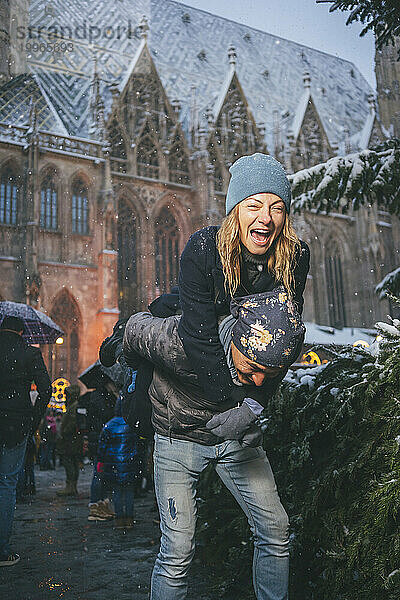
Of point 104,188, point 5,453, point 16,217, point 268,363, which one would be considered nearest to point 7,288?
point 16,217

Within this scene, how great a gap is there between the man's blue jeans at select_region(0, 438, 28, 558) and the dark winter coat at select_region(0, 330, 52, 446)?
0.09 m

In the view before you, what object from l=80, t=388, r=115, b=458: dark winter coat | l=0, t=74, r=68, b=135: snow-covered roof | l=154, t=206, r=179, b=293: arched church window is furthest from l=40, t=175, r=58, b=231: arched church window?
l=80, t=388, r=115, b=458: dark winter coat

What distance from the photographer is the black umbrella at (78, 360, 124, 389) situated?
5130 mm

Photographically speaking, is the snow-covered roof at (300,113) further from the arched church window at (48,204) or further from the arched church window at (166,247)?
the arched church window at (48,204)

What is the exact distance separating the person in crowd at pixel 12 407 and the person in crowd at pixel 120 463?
1.10 m

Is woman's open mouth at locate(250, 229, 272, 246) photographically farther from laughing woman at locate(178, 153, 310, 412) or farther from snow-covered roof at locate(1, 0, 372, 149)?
snow-covered roof at locate(1, 0, 372, 149)

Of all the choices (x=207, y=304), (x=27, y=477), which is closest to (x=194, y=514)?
(x=207, y=304)

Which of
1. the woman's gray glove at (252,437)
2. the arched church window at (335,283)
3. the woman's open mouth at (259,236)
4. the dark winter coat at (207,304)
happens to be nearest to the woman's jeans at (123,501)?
the woman's gray glove at (252,437)

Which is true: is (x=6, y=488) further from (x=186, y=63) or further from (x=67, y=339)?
(x=186, y=63)

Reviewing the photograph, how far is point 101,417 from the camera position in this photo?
6.61m

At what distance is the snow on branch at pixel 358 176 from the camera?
439 cm

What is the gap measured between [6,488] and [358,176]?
3.39 metres

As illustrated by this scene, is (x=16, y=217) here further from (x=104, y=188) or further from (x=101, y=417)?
(x=101, y=417)

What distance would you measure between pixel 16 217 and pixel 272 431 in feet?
61.1
